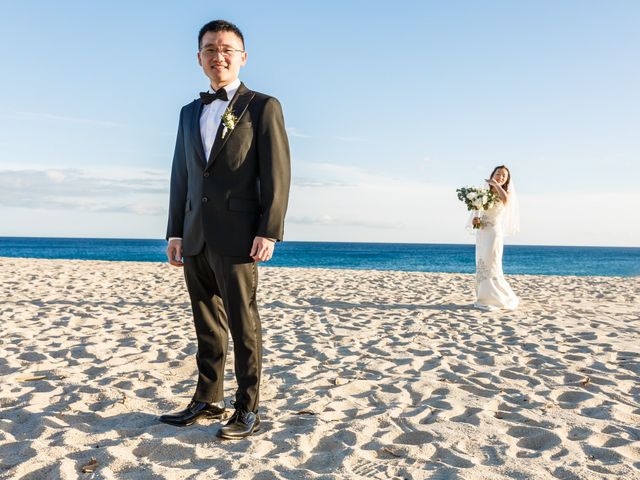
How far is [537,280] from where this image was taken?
14430 mm

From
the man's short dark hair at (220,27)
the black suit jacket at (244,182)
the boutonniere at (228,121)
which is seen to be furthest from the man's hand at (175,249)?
the man's short dark hair at (220,27)

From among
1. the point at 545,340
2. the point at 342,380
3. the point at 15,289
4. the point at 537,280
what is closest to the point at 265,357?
the point at 342,380

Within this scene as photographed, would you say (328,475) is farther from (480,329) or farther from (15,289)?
(15,289)

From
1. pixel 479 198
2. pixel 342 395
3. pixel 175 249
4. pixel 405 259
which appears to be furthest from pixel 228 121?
pixel 405 259

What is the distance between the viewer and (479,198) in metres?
8.33

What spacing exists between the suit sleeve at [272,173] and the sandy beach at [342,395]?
1.11 metres

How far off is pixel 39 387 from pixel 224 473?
6.86ft

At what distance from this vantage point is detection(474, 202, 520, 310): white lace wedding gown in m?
8.34

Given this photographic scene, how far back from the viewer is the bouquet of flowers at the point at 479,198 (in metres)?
8.30

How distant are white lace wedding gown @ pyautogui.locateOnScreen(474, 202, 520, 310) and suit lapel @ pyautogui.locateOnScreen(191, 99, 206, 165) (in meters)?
6.25

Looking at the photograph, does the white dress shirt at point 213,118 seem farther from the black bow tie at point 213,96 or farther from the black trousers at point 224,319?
the black trousers at point 224,319

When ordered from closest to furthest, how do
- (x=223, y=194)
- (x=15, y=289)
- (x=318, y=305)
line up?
1. (x=223, y=194)
2. (x=318, y=305)
3. (x=15, y=289)

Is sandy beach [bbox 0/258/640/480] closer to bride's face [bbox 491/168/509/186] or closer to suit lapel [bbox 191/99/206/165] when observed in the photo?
suit lapel [bbox 191/99/206/165]

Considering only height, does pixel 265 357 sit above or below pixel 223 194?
below
